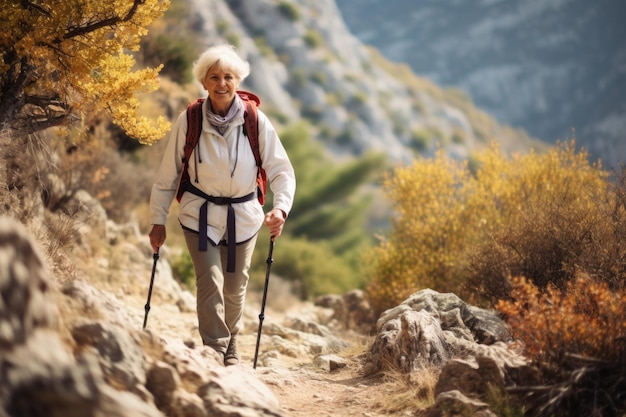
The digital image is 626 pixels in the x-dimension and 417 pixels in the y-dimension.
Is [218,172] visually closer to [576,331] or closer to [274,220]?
[274,220]

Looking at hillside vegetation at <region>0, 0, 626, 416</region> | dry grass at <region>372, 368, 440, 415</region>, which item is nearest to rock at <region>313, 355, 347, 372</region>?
dry grass at <region>372, 368, 440, 415</region>

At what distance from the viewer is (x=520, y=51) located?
425 feet

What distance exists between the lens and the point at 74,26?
22.7 feet

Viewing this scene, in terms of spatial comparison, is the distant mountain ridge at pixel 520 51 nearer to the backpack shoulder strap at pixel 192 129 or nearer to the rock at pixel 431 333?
the rock at pixel 431 333

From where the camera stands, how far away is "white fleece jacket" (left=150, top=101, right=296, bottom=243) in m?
4.91

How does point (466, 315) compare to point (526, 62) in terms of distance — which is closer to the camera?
point (466, 315)

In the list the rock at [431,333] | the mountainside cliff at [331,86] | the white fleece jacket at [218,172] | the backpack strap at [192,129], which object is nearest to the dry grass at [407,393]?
the rock at [431,333]

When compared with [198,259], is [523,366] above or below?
below

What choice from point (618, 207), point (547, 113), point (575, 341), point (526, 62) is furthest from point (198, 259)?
point (526, 62)

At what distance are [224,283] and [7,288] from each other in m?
2.35

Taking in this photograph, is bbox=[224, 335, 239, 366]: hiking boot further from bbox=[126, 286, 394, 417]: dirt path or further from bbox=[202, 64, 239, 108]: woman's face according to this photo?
bbox=[202, 64, 239, 108]: woman's face

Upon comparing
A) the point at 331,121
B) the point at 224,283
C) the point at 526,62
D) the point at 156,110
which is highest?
the point at 526,62

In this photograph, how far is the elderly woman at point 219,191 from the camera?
4867 mm

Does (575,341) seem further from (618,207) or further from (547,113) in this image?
(547,113)
